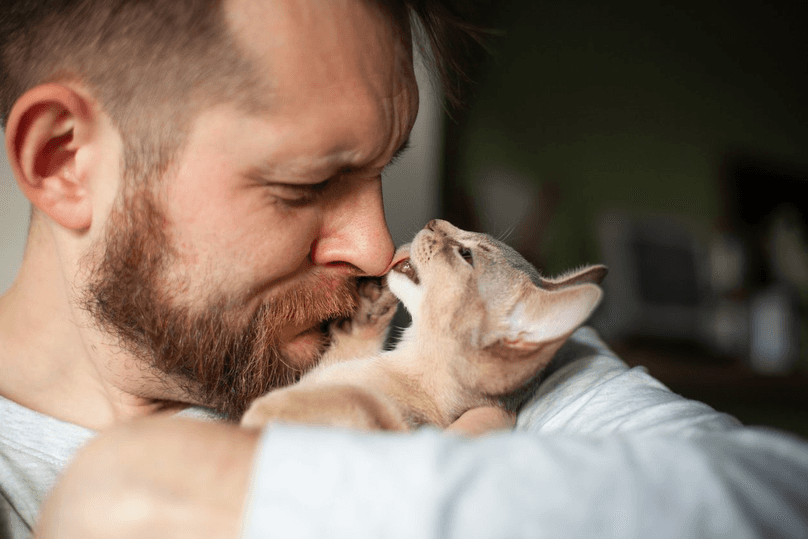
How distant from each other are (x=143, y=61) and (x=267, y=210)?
299 mm

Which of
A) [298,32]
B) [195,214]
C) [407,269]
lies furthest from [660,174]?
[195,214]

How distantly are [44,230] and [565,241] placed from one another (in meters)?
2.98

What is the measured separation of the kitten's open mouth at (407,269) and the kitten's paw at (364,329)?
57mm

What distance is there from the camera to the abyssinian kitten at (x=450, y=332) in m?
0.97

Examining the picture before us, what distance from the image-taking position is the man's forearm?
0.41 meters

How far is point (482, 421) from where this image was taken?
0.92 m

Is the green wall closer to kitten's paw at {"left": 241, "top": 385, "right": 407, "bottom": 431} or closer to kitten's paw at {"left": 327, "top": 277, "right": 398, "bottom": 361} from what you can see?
kitten's paw at {"left": 327, "top": 277, "right": 398, "bottom": 361}

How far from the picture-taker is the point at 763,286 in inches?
148

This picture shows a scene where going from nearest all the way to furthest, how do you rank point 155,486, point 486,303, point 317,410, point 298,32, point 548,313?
point 155,486
point 317,410
point 298,32
point 548,313
point 486,303

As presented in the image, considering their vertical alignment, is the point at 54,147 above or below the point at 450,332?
above

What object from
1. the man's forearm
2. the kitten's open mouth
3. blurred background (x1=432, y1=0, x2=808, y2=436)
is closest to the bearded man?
the kitten's open mouth

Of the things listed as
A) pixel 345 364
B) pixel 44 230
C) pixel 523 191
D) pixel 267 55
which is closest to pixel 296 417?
pixel 345 364

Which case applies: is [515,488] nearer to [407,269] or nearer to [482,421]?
[482,421]

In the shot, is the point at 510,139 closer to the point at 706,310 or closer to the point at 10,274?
the point at 706,310
